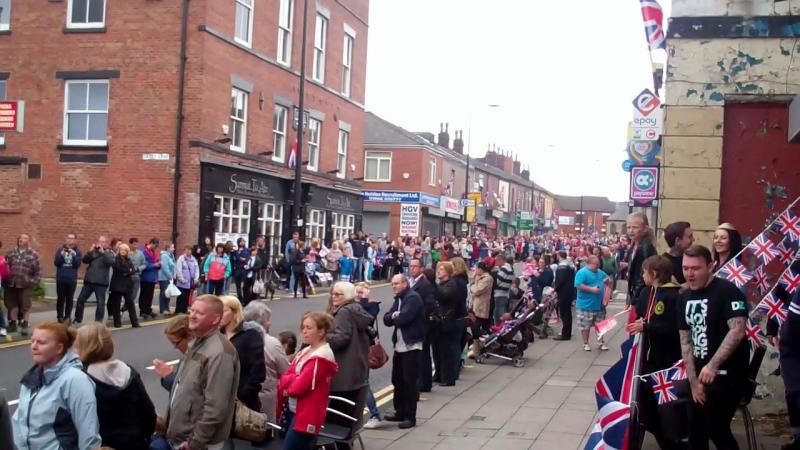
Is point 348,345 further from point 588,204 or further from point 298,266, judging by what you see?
point 588,204

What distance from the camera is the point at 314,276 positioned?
89.3ft

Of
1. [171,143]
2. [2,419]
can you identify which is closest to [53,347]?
[2,419]

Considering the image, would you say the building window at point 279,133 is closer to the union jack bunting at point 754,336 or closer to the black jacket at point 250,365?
the black jacket at point 250,365

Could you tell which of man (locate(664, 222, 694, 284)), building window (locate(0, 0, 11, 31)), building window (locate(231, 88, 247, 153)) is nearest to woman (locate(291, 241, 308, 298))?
building window (locate(231, 88, 247, 153))

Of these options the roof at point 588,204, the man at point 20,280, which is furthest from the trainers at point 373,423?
the roof at point 588,204

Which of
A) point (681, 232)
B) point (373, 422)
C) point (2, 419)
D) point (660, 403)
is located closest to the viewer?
point (2, 419)

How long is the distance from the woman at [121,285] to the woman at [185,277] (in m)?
2.27

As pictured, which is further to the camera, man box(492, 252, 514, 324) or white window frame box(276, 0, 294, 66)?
white window frame box(276, 0, 294, 66)

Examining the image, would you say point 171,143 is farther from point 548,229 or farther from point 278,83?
point 548,229

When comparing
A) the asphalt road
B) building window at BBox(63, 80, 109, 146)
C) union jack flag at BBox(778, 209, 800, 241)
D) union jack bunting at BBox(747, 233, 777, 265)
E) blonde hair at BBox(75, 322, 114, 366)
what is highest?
building window at BBox(63, 80, 109, 146)

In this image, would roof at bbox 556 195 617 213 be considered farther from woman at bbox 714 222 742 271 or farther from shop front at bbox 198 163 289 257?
woman at bbox 714 222 742 271

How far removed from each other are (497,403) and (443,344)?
4.54 feet

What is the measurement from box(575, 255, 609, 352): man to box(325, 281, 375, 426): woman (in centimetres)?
826

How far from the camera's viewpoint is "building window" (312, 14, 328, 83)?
34.1 meters
